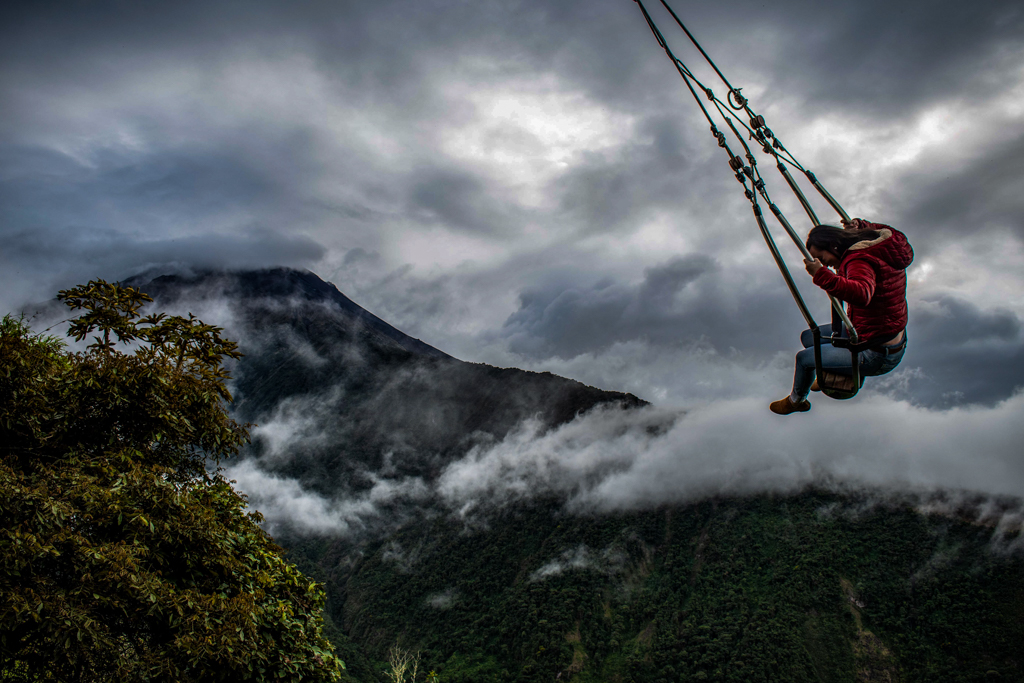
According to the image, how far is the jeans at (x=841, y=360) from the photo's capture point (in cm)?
504

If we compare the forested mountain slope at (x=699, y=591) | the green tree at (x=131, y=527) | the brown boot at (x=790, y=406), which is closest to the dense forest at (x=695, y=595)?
the forested mountain slope at (x=699, y=591)

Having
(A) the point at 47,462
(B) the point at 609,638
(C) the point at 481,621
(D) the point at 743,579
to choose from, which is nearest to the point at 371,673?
(C) the point at 481,621

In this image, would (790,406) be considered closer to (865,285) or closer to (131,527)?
(865,285)

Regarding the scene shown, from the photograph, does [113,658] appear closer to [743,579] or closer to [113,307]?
[113,307]

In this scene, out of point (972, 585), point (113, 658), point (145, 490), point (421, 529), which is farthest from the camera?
point (421, 529)

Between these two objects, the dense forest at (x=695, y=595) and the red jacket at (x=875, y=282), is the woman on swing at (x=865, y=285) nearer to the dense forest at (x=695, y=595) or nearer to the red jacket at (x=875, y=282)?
the red jacket at (x=875, y=282)

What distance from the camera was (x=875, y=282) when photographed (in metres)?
4.66

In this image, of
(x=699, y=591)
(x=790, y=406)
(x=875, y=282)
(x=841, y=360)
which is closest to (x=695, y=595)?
(x=699, y=591)

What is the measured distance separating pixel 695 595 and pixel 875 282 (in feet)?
546

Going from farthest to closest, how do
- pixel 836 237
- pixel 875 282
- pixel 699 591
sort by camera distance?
pixel 699 591
pixel 836 237
pixel 875 282

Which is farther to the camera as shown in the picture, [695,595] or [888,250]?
[695,595]

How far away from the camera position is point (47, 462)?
759cm

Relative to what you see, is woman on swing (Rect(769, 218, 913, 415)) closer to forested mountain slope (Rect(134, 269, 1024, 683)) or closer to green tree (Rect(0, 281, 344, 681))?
green tree (Rect(0, 281, 344, 681))

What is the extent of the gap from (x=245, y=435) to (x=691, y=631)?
154271 mm
